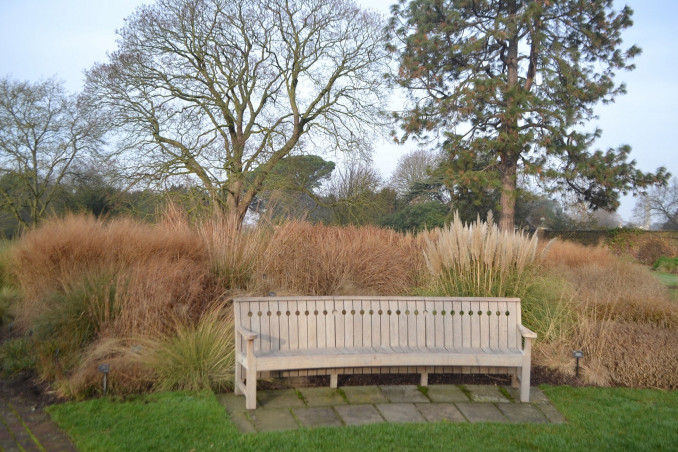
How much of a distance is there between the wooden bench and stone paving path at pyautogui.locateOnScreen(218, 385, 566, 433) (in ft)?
0.51

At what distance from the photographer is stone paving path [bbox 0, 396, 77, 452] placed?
3.98 m

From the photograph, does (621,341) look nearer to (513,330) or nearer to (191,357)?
(513,330)

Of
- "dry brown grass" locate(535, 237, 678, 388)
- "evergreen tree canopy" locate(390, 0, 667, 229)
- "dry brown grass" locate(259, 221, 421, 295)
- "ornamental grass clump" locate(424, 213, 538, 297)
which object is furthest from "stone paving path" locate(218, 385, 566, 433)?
"evergreen tree canopy" locate(390, 0, 667, 229)

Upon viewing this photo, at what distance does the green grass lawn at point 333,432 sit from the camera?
3.98 meters

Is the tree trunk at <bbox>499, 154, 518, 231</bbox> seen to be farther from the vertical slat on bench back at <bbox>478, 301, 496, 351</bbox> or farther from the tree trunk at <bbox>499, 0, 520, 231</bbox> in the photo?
the vertical slat on bench back at <bbox>478, 301, 496, 351</bbox>

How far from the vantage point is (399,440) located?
409cm

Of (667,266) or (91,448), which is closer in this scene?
(91,448)

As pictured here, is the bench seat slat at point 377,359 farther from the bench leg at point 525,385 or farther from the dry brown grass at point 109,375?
the dry brown grass at point 109,375

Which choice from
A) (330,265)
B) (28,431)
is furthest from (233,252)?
(28,431)

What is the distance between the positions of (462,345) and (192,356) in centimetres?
249

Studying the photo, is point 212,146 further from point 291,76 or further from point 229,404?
point 229,404

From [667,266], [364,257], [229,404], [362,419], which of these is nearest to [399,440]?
[362,419]

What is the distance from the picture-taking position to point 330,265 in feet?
26.8

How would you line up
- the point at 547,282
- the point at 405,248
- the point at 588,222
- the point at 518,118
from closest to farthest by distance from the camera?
1. the point at 547,282
2. the point at 405,248
3. the point at 518,118
4. the point at 588,222
